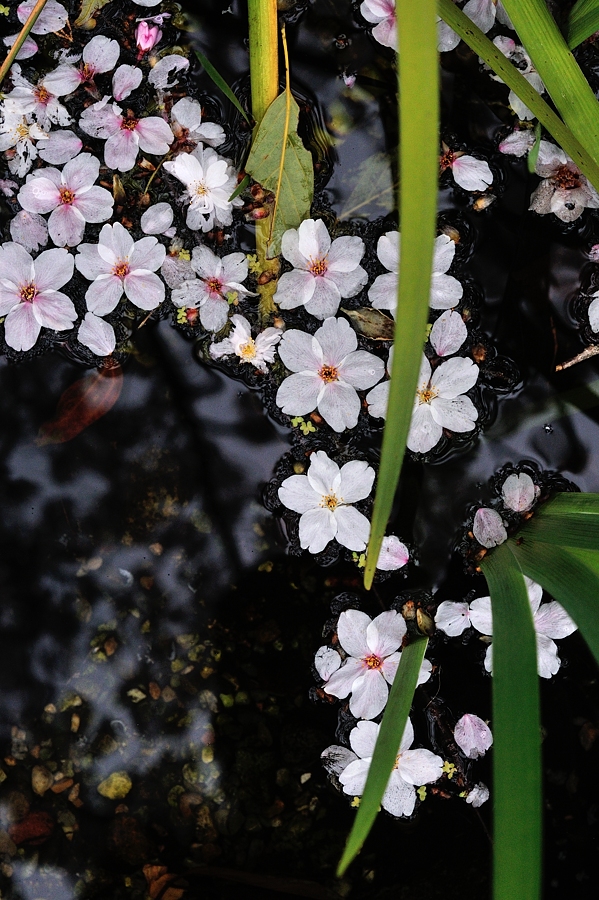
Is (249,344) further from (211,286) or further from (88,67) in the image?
(88,67)

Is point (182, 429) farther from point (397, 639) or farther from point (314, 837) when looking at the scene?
point (314, 837)

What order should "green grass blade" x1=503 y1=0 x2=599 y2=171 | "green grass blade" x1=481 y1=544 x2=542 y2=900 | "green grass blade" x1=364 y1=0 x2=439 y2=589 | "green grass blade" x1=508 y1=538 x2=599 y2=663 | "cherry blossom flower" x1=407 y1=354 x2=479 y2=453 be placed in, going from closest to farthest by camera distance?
"green grass blade" x1=364 y1=0 x2=439 y2=589
"green grass blade" x1=481 y1=544 x2=542 y2=900
"green grass blade" x1=508 y1=538 x2=599 y2=663
"green grass blade" x1=503 y1=0 x2=599 y2=171
"cherry blossom flower" x1=407 y1=354 x2=479 y2=453

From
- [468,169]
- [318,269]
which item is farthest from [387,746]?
[468,169]

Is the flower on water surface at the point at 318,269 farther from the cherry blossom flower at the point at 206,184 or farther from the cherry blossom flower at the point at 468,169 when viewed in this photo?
the cherry blossom flower at the point at 468,169

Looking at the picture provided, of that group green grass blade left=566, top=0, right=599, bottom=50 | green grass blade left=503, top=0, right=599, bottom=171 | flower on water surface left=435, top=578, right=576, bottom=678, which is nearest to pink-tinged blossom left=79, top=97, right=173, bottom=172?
green grass blade left=503, top=0, right=599, bottom=171

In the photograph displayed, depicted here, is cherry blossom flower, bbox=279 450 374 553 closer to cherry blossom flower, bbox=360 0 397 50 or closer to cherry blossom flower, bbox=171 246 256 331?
cherry blossom flower, bbox=171 246 256 331

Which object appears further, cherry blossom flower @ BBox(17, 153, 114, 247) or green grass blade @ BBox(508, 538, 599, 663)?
cherry blossom flower @ BBox(17, 153, 114, 247)

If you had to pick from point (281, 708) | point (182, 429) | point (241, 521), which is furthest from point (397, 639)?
point (182, 429)
